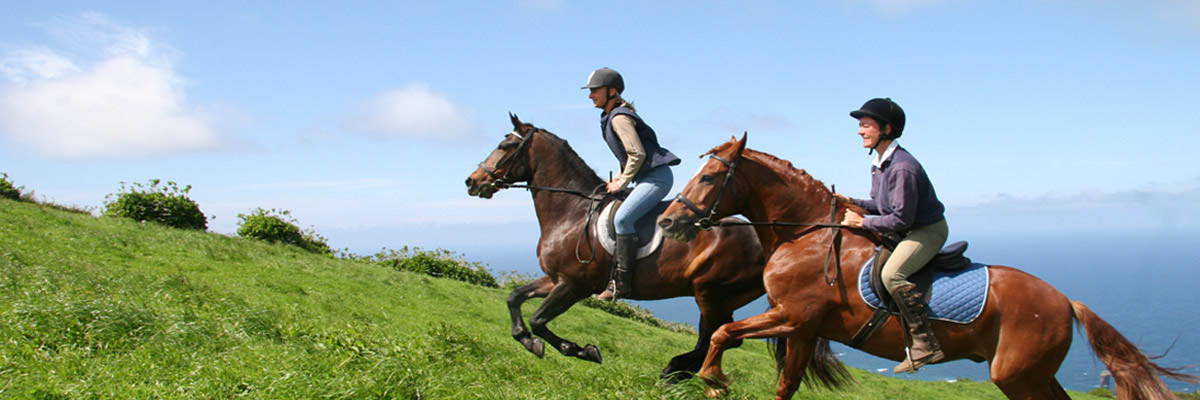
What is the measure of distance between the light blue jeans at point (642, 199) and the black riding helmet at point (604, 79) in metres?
0.97

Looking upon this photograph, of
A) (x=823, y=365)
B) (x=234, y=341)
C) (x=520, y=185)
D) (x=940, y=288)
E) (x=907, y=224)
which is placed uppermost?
(x=520, y=185)

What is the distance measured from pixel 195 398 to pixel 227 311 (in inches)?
127

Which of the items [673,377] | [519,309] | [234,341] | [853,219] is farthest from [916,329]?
[234,341]

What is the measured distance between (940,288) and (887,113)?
1.35 metres

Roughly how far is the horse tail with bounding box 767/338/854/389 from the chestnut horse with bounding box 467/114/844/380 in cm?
1

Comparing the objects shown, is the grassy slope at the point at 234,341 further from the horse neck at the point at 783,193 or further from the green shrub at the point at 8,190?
the green shrub at the point at 8,190

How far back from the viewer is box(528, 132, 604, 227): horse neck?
7.50 metres

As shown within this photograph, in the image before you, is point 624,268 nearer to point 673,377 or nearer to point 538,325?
point 538,325

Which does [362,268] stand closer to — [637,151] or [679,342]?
[679,342]

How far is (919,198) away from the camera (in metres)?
5.35

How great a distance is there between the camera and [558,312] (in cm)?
700

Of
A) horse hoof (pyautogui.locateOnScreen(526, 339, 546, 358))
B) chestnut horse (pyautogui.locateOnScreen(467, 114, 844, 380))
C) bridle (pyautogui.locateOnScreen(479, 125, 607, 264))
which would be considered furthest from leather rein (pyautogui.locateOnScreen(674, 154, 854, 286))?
horse hoof (pyautogui.locateOnScreen(526, 339, 546, 358))

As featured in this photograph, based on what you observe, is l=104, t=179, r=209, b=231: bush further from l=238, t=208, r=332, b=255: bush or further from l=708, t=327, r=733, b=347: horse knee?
l=708, t=327, r=733, b=347: horse knee

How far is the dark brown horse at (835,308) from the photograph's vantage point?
203 inches
